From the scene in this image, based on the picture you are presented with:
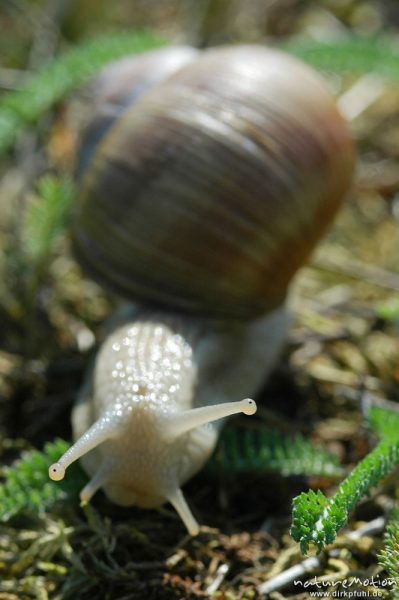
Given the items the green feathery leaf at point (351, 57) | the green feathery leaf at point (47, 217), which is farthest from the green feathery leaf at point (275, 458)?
the green feathery leaf at point (351, 57)

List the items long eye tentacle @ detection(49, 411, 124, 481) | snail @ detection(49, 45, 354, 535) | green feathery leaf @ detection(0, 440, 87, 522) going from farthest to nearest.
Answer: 1. snail @ detection(49, 45, 354, 535)
2. green feathery leaf @ detection(0, 440, 87, 522)
3. long eye tentacle @ detection(49, 411, 124, 481)

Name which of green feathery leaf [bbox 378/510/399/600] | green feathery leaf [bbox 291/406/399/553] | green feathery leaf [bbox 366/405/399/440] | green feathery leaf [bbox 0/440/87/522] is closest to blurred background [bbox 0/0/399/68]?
green feathery leaf [bbox 0/440/87/522]

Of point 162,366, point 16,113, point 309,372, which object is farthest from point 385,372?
point 16,113

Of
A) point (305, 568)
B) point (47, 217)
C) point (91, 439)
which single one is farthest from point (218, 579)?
point (47, 217)

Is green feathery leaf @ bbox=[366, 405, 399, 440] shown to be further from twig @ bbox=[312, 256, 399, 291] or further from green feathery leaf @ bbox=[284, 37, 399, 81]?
green feathery leaf @ bbox=[284, 37, 399, 81]

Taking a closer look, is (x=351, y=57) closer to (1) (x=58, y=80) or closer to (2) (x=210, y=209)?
(1) (x=58, y=80)

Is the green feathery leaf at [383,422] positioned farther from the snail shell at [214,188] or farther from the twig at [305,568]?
the snail shell at [214,188]
